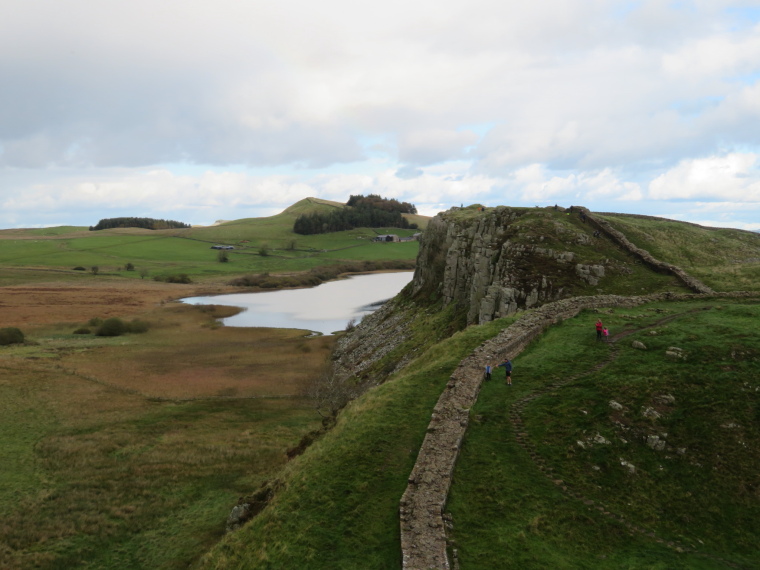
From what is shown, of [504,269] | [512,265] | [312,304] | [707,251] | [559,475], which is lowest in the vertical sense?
[312,304]

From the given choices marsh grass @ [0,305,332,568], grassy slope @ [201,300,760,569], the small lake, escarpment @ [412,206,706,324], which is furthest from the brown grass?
escarpment @ [412,206,706,324]

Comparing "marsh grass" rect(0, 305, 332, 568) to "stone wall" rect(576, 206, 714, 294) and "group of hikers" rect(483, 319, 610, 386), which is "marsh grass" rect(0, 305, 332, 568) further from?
"stone wall" rect(576, 206, 714, 294)

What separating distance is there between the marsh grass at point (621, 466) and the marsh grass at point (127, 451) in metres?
18.2

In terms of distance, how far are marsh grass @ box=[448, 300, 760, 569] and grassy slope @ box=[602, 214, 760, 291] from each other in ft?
76.1

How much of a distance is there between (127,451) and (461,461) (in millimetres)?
32722

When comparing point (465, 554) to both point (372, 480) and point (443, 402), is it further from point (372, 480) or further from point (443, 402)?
point (443, 402)

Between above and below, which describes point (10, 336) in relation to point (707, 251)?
below

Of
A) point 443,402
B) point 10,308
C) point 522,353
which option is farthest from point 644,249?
point 10,308

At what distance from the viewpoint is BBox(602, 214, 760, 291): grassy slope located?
5116 cm

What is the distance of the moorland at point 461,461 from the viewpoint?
18.9 metres

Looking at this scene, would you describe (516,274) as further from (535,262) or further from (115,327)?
(115,327)

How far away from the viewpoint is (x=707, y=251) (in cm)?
6744

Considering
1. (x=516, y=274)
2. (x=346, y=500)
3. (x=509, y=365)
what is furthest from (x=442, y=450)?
(x=516, y=274)

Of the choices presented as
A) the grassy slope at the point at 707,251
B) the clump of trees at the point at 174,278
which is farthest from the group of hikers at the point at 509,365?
the clump of trees at the point at 174,278
